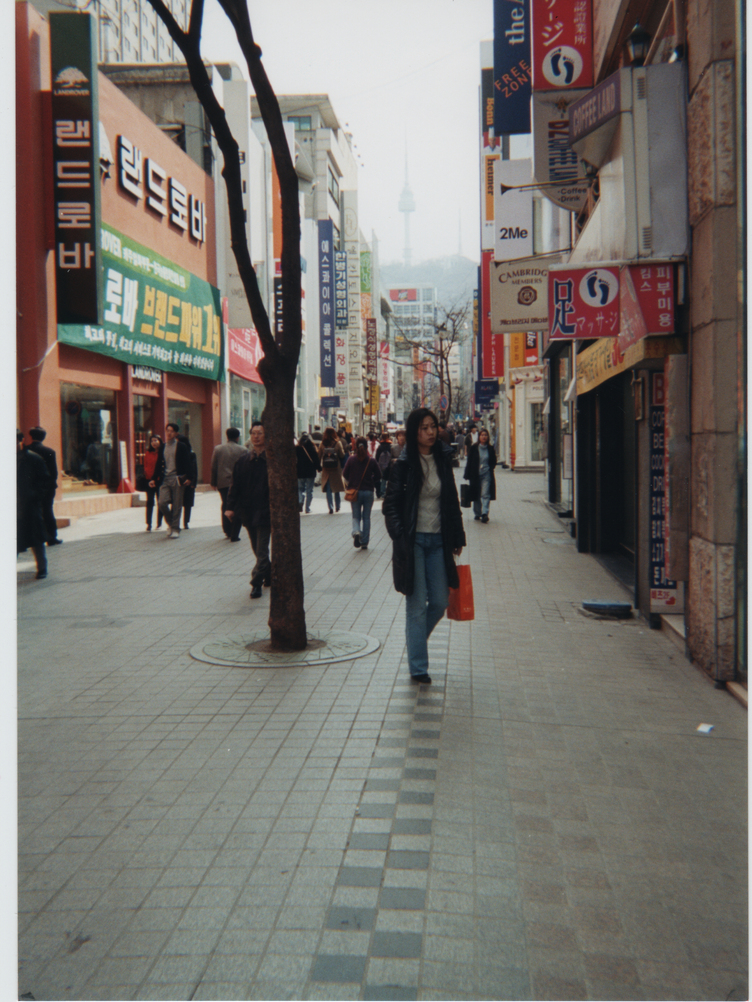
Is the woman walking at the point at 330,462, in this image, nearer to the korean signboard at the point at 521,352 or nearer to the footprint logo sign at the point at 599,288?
the footprint logo sign at the point at 599,288

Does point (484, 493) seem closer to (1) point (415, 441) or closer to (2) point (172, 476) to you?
(2) point (172, 476)

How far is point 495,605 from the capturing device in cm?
911

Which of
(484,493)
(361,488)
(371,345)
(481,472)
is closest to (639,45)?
(361,488)

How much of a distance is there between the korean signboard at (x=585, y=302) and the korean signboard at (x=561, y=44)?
14.5ft

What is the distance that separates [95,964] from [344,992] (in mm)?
838

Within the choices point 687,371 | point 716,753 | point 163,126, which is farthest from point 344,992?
point 163,126

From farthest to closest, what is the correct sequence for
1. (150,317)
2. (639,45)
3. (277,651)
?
1. (150,317)
2. (639,45)
3. (277,651)

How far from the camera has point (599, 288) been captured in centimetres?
772

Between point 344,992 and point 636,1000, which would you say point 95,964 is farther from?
point 636,1000

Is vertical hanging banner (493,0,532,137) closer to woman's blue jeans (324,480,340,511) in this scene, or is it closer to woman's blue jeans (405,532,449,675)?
woman's blue jeans (324,480,340,511)

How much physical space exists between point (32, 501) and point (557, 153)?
26.8 feet

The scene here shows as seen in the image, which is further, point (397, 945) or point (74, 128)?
point (74, 128)

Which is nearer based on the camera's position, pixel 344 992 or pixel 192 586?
pixel 344 992

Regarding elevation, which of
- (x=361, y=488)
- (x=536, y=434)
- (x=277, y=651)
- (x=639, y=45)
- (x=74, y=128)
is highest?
(x=74, y=128)
